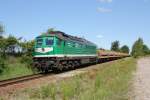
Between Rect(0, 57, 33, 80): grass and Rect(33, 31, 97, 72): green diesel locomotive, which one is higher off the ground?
Rect(33, 31, 97, 72): green diesel locomotive

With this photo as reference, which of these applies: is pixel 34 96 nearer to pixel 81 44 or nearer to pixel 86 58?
pixel 81 44

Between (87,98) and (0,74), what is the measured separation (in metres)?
14.9

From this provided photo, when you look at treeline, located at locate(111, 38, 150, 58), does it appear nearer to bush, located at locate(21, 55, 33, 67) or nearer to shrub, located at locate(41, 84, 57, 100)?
bush, located at locate(21, 55, 33, 67)

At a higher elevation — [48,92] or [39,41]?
[39,41]

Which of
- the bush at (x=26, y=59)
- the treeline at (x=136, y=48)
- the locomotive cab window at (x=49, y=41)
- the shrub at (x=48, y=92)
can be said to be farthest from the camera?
the treeline at (x=136, y=48)

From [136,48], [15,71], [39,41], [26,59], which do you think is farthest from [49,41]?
[136,48]

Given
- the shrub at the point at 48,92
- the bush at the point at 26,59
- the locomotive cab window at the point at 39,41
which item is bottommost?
the shrub at the point at 48,92

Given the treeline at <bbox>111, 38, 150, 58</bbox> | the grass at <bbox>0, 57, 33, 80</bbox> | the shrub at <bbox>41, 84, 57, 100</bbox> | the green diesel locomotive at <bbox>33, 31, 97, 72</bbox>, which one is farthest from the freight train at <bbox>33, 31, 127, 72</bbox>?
the treeline at <bbox>111, 38, 150, 58</bbox>

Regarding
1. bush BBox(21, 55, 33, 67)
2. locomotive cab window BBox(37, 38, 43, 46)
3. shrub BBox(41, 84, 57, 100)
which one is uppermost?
locomotive cab window BBox(37, 38, 43, 46)

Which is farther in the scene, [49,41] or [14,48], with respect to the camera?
[14,48]

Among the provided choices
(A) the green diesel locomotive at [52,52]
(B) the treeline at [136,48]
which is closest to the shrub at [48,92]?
(A) the green diesel locomotive at [52,52]

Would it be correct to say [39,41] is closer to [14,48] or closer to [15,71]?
[15,71]

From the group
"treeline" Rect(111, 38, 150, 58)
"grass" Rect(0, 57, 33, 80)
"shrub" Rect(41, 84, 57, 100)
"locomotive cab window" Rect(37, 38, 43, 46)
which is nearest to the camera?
"shrub" Rect(41, 84, 57, 100)

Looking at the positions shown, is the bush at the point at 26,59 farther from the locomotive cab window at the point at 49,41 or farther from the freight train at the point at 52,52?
the locomotive cab window at the point at 49,41
